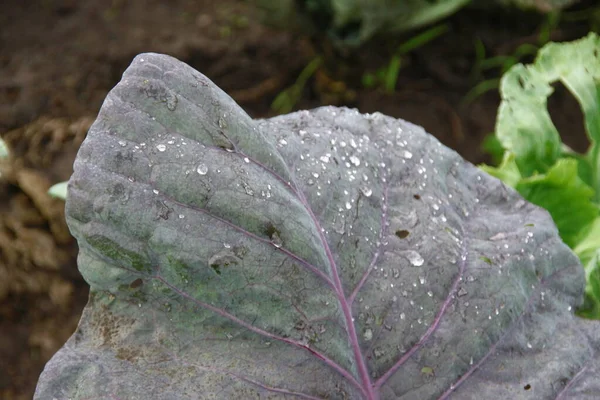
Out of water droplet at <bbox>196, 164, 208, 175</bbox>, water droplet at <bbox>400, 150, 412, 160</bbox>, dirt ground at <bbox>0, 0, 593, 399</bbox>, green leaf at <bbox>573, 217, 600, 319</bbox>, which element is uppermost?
water droplet at <bbox>196, 164, 208, 175</bbox>

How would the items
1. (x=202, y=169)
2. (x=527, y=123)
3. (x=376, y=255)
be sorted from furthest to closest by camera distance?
(x=527, y=123)
(x=376, y=255)
(x=202, y=169)

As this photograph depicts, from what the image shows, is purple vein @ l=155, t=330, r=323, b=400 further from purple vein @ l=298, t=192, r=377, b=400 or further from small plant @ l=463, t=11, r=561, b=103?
small plant @ l=463, t=11, r=561, b=103

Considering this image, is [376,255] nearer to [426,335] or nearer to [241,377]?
[426,335]

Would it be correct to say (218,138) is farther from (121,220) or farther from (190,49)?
(190,49)

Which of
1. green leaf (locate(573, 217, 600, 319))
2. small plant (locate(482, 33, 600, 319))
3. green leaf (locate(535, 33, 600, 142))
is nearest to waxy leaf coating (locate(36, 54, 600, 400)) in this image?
green leaf (locate(573, 217, 600, 319))

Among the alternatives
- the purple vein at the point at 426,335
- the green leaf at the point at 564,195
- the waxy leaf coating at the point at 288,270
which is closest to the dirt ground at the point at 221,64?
the green leaf at the point at 564,195

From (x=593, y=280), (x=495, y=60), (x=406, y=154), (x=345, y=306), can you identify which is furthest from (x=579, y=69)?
(x=495, y=60)
